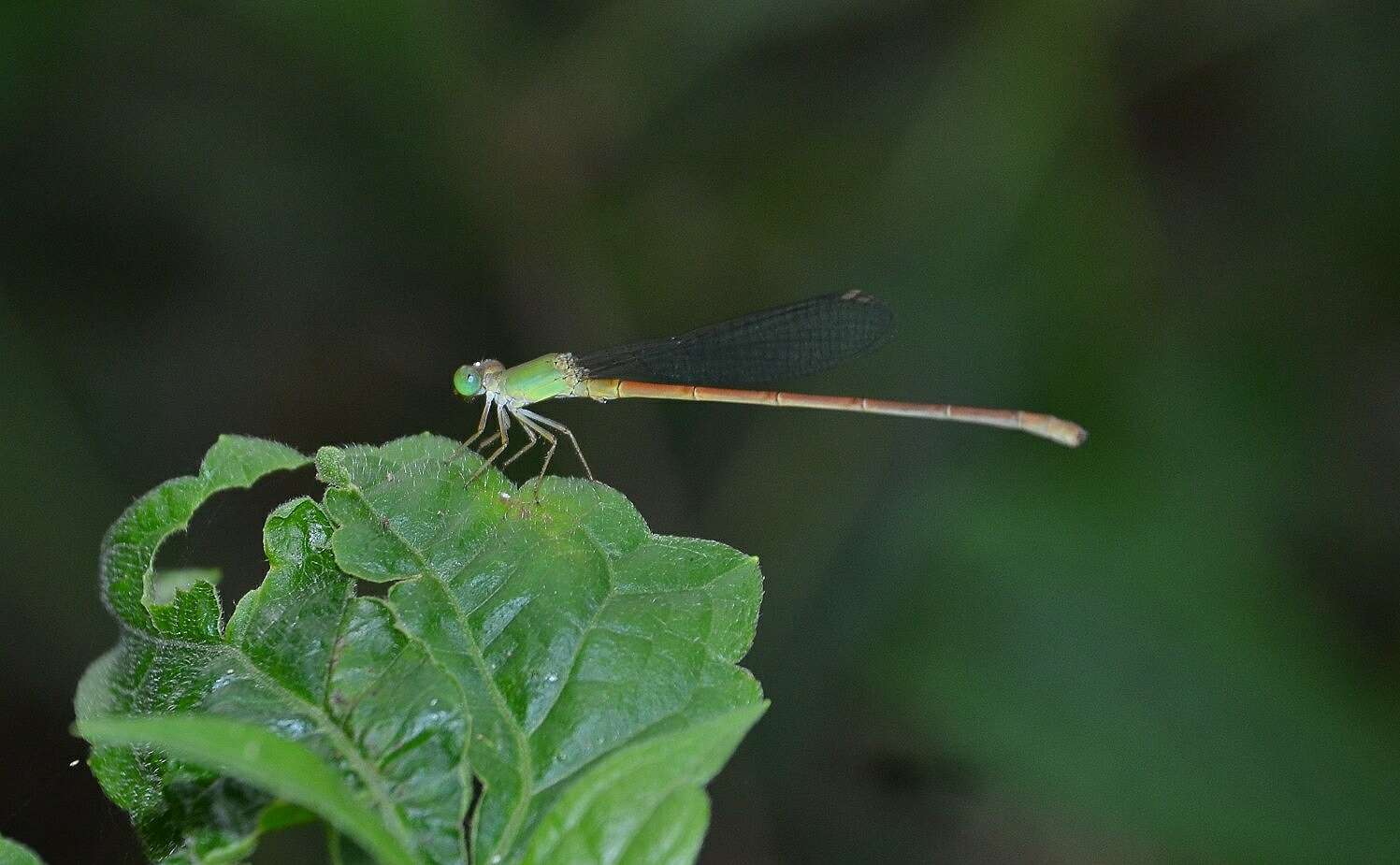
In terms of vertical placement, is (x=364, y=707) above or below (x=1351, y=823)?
above

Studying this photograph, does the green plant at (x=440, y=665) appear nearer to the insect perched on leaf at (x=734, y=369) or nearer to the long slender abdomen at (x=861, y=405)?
the insect perched on leaf at (x=734, y=369)

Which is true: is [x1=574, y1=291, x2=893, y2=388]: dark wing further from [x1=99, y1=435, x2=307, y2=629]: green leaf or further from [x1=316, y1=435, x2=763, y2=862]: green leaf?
[x1=99, y1=435, x2=307, y2=629]: green leaf

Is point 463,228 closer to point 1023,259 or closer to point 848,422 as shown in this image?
point 848,422

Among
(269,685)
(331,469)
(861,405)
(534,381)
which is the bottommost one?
(861,405)

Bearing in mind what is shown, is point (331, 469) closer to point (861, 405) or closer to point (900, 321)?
point (861, 405)

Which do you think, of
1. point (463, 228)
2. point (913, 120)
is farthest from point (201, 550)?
point (913, 120)

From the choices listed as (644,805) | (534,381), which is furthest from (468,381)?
(644,805)

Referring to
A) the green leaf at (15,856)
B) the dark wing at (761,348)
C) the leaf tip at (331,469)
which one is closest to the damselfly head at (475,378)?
the dark wing at (761,348)

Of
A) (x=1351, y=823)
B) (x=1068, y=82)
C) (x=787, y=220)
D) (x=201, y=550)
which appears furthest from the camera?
(x=787, y=220)
